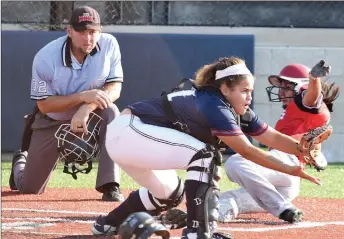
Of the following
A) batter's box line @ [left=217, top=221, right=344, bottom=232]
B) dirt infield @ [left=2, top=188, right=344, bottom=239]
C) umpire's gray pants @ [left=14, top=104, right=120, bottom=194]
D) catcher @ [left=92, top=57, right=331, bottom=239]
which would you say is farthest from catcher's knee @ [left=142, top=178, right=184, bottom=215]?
umpire's gray pants @ [left=14, top=104, right=120, bottom=194]

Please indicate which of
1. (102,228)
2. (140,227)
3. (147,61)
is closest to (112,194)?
(102,228)

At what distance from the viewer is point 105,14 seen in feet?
39.8

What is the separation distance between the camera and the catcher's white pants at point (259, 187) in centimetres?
605

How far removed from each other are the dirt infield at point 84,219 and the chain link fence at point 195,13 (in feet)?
15.6

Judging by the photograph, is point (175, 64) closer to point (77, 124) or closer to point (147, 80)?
point (147, 80)

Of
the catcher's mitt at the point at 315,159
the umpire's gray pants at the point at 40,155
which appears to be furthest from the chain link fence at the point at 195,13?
the catcher's mitt at the point at 315,159

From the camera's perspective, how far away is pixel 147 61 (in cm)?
1064

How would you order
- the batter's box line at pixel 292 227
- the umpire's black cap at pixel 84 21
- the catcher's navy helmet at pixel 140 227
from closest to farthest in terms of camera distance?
the catcher's navy helmet at pixel 140 227, the batter's box line at pixel 292 227, the umpire's black cap at pixel 84 21

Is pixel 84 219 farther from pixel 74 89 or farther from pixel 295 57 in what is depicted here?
pixel 295 57

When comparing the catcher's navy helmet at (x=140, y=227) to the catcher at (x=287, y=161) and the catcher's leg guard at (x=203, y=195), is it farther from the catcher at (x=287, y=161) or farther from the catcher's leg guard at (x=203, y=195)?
the catcher at (x=287, y=161)

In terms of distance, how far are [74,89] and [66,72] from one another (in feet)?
0.49

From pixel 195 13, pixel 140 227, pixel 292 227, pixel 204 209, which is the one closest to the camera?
pixel 140 227

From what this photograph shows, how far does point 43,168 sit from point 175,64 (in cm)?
355

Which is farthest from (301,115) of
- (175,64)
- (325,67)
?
(175,64)
